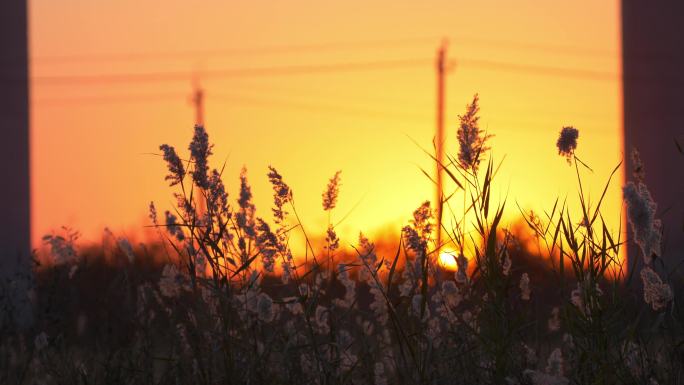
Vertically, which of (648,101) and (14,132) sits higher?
(648,101)

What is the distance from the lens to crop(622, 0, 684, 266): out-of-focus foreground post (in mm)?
16328

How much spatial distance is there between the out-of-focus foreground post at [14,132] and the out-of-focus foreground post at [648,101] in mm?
8460

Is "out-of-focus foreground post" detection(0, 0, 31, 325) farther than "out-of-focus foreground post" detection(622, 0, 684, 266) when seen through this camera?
No

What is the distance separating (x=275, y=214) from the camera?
4.10 metres

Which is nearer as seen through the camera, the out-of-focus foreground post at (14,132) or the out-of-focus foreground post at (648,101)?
the out-of-focus foreground post at (14,132)

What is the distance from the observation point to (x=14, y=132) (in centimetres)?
1553

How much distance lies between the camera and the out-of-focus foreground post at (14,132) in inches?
585

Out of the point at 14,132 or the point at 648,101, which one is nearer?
the point at 14,132

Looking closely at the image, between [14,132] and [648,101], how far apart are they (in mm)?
10403

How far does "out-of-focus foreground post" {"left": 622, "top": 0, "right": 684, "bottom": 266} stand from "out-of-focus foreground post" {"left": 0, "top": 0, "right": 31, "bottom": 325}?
8460 mm

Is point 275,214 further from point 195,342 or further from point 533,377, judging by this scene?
point 533,377

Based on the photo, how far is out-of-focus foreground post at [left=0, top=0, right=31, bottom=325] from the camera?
48.7 ft

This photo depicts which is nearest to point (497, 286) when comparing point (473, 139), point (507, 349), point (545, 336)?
point (507, 349)

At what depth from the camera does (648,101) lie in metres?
19.2
